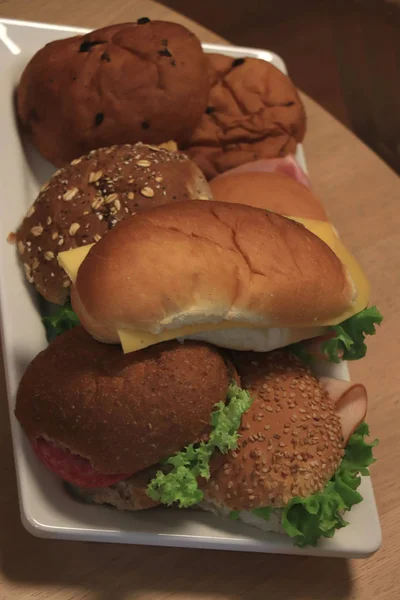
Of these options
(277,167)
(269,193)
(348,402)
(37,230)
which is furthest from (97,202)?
(348,402)

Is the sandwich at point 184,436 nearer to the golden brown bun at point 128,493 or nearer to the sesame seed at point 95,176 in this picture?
the golden brown bun at point 128,493

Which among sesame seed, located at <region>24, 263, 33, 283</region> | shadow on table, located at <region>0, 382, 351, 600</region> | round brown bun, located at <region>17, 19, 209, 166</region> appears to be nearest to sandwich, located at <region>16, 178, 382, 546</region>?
shadow on table, located at <region>0, 382, 351, 600</region>

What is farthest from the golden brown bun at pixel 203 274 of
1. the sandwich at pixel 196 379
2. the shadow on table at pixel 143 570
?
the shadow on table at pixel 143 570

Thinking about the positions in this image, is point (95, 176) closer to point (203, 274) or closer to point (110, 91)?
point (110, 91)

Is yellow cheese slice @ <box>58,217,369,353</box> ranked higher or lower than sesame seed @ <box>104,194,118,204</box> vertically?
lower

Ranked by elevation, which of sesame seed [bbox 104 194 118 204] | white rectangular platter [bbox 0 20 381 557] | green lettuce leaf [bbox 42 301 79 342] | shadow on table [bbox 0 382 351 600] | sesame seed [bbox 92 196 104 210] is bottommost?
shadow on table [bbox 0 382 351 600]

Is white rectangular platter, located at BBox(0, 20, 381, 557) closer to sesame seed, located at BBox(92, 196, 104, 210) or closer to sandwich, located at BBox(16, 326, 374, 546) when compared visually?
sandwich, located at BBox(16, 326, 374, 546)
